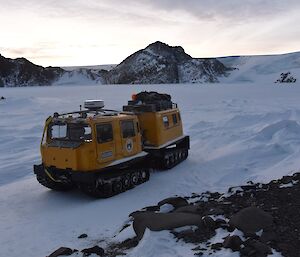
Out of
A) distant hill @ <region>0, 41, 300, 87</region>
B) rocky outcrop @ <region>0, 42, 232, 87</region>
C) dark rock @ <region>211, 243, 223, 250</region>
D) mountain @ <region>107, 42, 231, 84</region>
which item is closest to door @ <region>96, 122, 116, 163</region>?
dark rock @ <region>211, 243, 223, 250</region>

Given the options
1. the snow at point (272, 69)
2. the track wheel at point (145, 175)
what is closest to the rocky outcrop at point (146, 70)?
the snow at point (272, 69)

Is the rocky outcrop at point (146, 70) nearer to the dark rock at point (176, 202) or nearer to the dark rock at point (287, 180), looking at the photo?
the dark rock at point (287, 180)

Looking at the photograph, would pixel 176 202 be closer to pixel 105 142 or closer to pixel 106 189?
pixel 106 189

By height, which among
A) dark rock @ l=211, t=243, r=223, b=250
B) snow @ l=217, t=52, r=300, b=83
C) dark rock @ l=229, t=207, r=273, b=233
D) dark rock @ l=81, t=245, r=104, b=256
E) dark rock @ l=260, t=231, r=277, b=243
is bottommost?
dark rock @ l=81, t=245, r=104, b=256

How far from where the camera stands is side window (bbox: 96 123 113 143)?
10.6 m

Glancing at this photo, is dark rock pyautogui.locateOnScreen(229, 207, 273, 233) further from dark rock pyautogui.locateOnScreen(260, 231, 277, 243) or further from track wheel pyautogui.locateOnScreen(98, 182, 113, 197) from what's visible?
track wheel pyautogui.locateOnScreen(98, 182, 113, 197)

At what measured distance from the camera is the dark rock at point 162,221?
7414mm

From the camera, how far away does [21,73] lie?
13275 cm

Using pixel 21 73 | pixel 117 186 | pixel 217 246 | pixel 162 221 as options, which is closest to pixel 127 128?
pixel 117 186

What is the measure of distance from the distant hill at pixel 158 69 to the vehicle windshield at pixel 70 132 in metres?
105

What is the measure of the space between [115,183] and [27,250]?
3.59 m

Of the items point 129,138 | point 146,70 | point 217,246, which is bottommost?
point 217,246

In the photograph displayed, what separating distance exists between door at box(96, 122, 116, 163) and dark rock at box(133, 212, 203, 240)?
3.03m

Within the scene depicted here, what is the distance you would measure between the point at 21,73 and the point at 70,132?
128 metres
